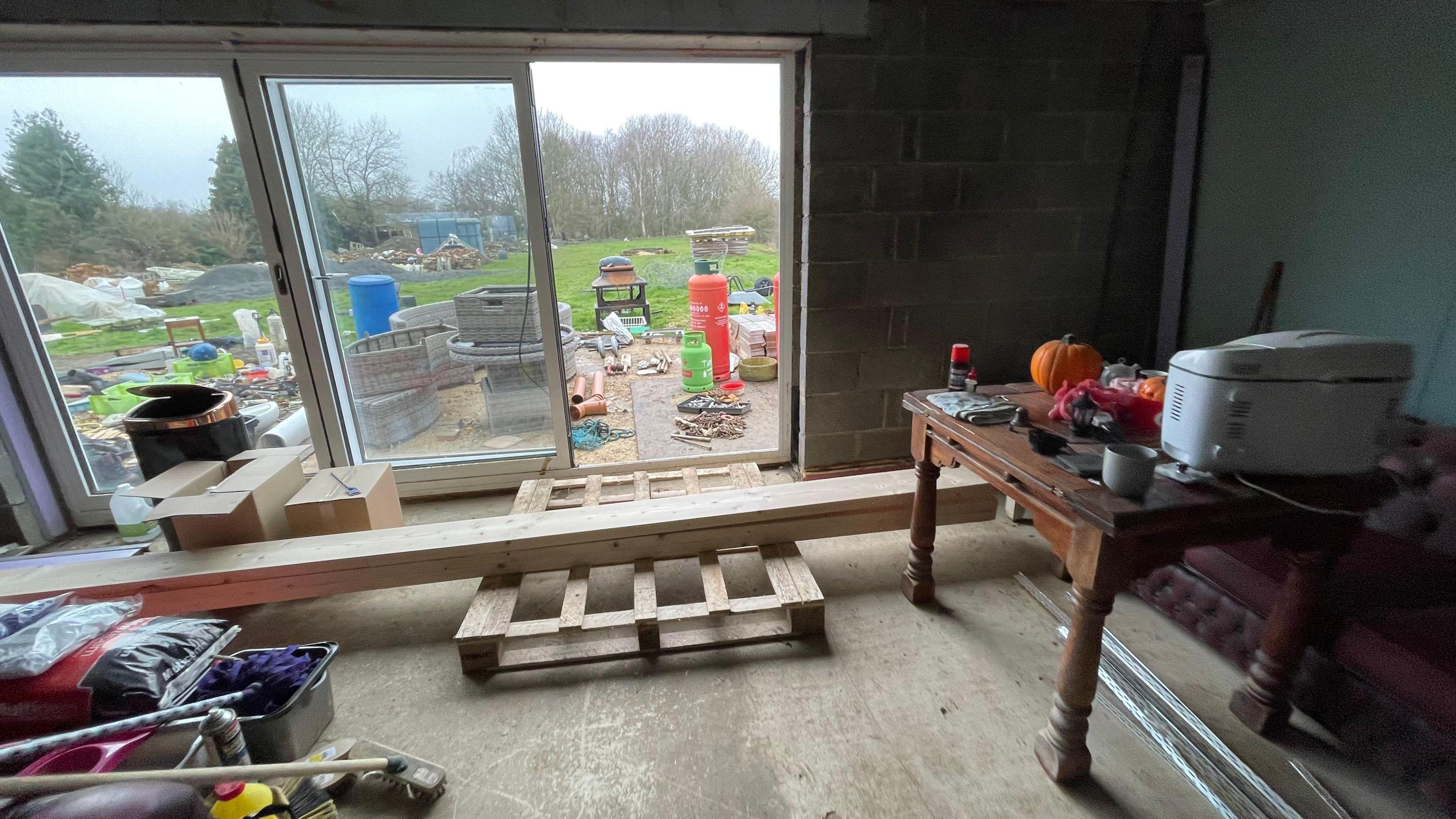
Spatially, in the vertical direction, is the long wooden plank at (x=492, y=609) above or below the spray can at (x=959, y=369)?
below

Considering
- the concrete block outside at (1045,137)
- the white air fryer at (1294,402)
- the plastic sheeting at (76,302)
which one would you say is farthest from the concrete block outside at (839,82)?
the plastic sheeting at (76,302)

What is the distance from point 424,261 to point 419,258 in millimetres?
25

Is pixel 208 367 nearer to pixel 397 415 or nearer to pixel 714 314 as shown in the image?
pixel 397 415

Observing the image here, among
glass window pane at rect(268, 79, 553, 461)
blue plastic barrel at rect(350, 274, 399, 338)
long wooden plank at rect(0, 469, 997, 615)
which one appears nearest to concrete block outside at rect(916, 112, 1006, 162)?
long wooden plank at rect(0, 469, 997, 615)

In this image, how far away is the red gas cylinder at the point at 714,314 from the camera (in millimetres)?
4754

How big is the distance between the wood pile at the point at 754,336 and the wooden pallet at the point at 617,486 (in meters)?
2.40

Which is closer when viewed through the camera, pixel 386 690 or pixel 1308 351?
pixel 1308 351

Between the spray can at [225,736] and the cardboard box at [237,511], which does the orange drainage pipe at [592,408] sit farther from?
the spray can at [225,736]

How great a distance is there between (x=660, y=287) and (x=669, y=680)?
677 centimetres

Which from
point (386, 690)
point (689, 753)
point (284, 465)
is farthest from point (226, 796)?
point (284, 465)

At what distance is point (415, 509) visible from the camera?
2.97m

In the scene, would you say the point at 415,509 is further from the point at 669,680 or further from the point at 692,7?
the point at 692,7

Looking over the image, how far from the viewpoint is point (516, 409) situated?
3.10 metres

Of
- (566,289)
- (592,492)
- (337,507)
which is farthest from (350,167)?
(566,289)
